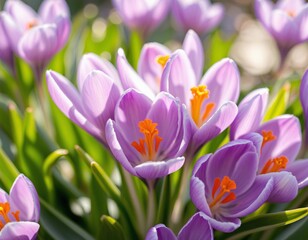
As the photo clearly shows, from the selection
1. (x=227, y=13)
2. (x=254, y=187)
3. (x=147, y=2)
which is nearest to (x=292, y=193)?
(x=254, y=187)

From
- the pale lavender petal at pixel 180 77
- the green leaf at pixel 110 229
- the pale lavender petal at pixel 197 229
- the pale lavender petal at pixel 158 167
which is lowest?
the green leaf at pixel 110 229

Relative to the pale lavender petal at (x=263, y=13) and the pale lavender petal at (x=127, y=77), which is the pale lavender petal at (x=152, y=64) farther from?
the pale lavender petal at (x=263, y=13)

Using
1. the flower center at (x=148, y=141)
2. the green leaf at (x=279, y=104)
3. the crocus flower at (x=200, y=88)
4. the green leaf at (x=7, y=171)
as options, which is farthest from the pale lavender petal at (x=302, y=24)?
the green leaf at (x=7, y=171)

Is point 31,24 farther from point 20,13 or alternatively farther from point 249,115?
point 249,115

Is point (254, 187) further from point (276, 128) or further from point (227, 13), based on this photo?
point (227, 13)

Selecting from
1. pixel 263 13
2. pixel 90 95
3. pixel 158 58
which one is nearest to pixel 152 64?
pixel 158 58

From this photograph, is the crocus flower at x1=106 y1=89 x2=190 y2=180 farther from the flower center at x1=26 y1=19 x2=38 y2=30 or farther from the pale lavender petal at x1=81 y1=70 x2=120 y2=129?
the flower center at x1=26 y1=19 x2=38 y2=30
